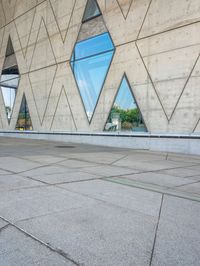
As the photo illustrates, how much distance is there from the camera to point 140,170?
8.20 metres

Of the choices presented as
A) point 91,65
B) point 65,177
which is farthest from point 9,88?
point 65,177

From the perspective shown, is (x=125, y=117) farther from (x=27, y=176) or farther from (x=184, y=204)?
(x=184, y=204)

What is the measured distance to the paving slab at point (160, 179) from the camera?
21.3 ft

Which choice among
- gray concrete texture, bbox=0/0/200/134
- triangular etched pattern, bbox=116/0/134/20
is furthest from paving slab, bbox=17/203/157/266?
triangular etched pattern, bbox=116/0/134/20

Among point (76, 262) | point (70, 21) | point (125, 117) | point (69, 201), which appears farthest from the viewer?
point (70, 21)

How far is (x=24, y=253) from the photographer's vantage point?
114 inches

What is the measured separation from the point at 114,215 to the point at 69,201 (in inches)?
36.0

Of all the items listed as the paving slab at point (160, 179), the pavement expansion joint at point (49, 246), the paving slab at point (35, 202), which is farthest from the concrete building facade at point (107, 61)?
the pavement expansion joint at point (49, 246)

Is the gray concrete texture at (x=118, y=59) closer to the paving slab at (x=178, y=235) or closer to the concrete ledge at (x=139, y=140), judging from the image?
the concrete ledge at (x=139, y=140)

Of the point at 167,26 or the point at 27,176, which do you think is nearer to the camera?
the point at 27,176

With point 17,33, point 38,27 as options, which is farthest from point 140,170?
point 17,33

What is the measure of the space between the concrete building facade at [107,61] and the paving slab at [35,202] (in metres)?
8.73

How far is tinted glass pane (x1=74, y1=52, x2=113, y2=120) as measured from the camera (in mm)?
16558

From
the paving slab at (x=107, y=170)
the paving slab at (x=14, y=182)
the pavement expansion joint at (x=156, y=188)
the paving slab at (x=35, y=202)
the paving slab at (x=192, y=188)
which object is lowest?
the paving slab at (x=14, y=182)
